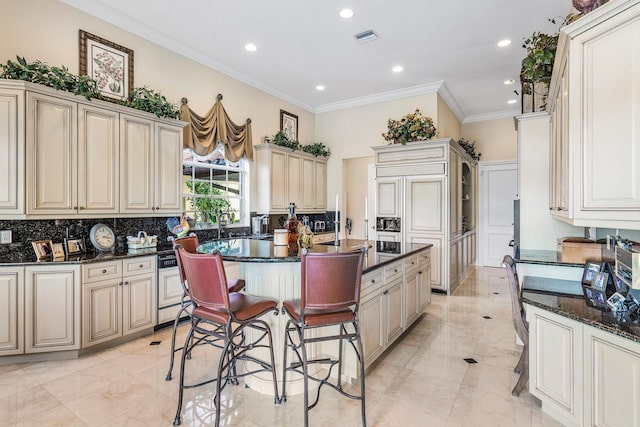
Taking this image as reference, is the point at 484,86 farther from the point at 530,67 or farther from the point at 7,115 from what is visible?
the point at 7,115

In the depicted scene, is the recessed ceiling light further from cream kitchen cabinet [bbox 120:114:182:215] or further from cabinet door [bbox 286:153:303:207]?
cabinet door [bbox 286:153:303:207]

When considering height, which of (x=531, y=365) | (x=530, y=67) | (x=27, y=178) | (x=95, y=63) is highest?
(x=95, y=63)

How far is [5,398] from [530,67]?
189 inches

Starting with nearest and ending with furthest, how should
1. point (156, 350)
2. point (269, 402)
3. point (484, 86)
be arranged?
point (269, 402)
point (156, 350)
point (484, 86)

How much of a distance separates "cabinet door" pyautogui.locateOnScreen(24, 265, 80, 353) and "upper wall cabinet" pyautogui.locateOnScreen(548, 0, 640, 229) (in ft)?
12.8

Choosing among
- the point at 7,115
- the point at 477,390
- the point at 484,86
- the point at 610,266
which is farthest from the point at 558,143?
the point at 7,115

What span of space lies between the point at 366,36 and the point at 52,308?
14.6ft

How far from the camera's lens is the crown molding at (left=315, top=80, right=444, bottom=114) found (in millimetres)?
5746

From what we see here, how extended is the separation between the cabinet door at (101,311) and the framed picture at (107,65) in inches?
82.5

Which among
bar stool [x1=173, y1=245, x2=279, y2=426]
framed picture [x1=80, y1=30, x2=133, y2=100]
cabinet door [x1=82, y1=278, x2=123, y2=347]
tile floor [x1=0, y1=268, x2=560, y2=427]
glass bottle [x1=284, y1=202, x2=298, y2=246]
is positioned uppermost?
framed picture [x1=80, y1=30, x2=133, y2=100]

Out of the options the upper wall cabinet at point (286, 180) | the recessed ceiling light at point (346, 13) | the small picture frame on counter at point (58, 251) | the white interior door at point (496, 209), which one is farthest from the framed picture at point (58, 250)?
the white interior door at point (496, 209)

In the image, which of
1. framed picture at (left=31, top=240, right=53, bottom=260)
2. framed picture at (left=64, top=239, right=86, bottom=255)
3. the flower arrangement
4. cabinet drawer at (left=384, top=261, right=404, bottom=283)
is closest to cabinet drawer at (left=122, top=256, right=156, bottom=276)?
framed picture at (left=64, top=239, right=86, bottom=255)

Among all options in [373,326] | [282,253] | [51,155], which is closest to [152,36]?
[51,155]

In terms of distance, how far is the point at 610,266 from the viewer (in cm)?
220
